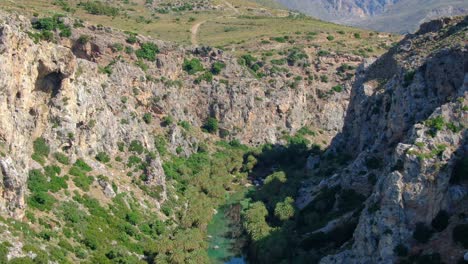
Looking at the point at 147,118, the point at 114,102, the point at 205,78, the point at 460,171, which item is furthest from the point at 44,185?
the point at 205,78

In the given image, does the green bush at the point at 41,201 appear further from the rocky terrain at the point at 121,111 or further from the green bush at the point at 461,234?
the green bush at the point at 461,234

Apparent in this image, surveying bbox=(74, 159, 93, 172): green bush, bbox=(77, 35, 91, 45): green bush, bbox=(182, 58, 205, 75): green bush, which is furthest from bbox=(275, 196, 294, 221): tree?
bbox=(182, 58, 205, 75): green bush

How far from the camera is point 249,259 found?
76938 millimetres

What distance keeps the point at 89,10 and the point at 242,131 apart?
55.7m

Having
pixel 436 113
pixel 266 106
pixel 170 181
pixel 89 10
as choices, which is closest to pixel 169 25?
pixel 89 10

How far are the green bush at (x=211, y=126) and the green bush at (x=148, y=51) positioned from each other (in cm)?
1657

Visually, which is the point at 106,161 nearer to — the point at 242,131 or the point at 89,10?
the point at 242,131

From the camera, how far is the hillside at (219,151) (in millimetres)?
58469

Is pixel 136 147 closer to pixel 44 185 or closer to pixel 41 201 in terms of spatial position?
pixel 44 185

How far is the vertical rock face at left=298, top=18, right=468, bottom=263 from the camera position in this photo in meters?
56.4

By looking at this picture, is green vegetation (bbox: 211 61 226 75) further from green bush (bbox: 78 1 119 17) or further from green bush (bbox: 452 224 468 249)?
green bush (bbox: 452 224 468 249)

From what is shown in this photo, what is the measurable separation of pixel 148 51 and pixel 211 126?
19205 millimetres

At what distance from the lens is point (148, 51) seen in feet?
392

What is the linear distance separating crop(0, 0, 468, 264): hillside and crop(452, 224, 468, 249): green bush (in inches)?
11.9
